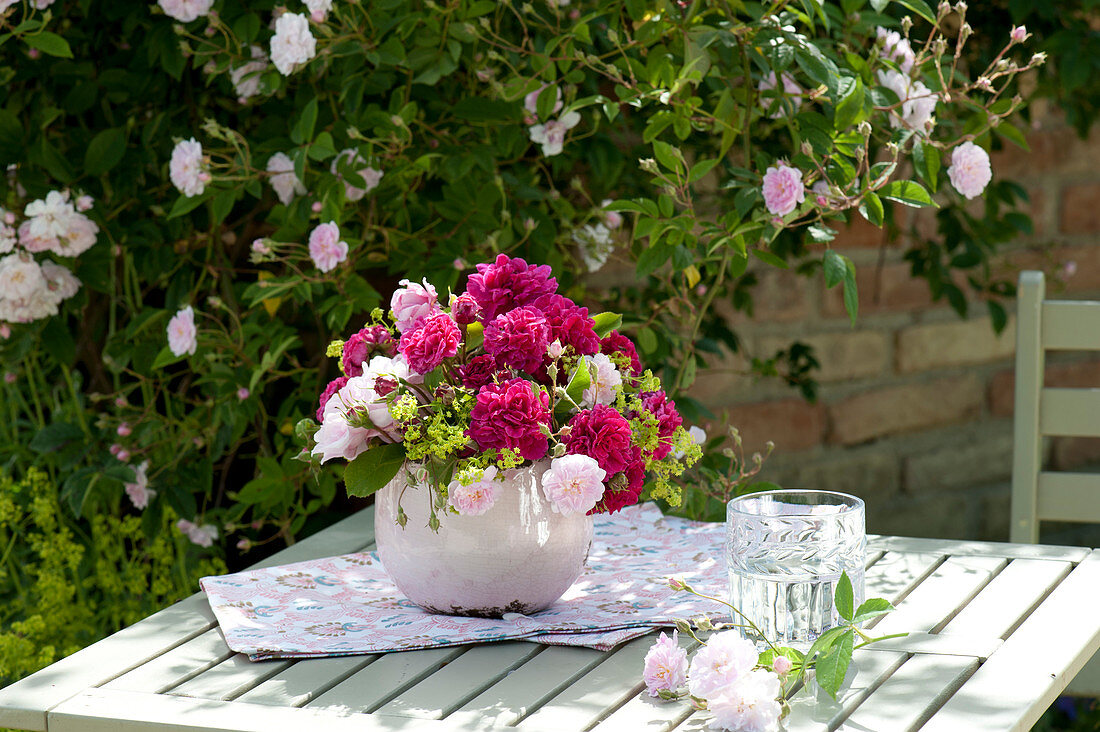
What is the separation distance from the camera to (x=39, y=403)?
2061 millimetres

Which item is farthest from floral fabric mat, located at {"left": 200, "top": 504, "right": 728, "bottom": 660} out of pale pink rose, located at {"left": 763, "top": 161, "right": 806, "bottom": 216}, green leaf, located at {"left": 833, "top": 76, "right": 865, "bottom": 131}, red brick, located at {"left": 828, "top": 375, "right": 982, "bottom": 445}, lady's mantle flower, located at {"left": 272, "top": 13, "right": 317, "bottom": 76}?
red brick, located at {"left": 828, "top": 375, "right": 982, "bottom": 445}

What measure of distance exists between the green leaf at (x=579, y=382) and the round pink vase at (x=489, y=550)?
0.06 meters

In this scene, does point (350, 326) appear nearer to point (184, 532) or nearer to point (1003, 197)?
point (184, 532)

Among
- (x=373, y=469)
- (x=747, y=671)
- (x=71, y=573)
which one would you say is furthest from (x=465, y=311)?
(x=71, y=573)

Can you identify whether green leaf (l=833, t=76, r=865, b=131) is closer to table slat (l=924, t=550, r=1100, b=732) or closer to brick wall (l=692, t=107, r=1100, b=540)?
table slat (l=924, t=550, r=1100, b=732)

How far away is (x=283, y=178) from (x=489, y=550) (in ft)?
2.58

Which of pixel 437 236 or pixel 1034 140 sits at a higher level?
pixel 1034 140

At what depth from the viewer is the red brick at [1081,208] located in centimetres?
297

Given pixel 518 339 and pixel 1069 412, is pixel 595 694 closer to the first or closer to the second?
pixel 518 339

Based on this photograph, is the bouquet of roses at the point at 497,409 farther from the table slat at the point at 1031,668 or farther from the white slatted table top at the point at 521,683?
the table slat at the point at 1031,668

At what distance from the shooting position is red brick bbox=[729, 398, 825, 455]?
2605mm

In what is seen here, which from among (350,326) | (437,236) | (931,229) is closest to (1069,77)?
(931,229)

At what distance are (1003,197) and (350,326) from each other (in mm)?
1136

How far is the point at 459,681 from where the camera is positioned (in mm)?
1035
